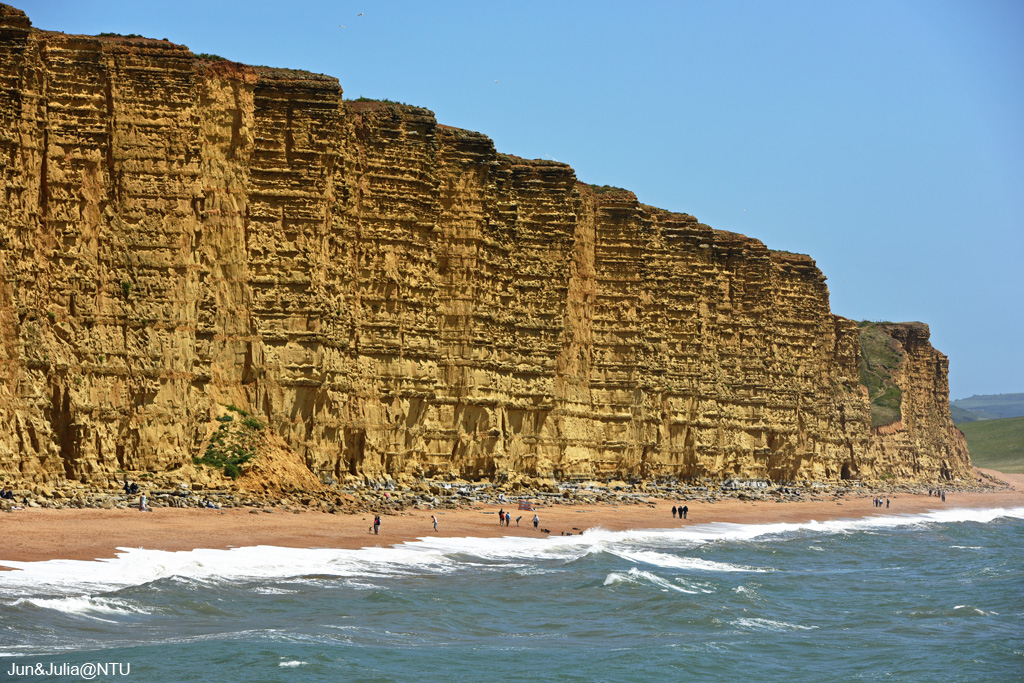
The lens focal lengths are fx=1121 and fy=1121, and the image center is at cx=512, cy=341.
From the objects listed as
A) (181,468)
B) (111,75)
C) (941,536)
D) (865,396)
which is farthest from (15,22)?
(865,396)

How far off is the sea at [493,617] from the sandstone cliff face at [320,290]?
7631 millimetres

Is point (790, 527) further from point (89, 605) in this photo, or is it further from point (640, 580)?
point (89, 605)

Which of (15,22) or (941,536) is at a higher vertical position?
(15,22)

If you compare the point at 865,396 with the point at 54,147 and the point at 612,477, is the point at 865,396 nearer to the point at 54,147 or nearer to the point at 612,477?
the point at 612,477

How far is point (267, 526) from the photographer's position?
26.5m

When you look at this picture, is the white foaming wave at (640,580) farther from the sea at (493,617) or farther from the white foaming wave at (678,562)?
the white foaming wave at (678,562)

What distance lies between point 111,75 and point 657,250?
87.5ft

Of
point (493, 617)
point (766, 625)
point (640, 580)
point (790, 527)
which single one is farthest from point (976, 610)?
point (790, 527)

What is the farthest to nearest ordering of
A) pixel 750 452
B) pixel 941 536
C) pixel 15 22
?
pixel 750 452 → pixel 941 536 → pixel 15 22

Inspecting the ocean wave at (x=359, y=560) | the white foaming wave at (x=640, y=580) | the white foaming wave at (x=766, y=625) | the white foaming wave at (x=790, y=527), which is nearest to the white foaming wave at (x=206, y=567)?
the ocean wave at (x=359, y=560)

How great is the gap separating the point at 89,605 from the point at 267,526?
29.5 ft

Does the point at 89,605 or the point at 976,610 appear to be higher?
the point at 89,605

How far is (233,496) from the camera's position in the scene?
94.7 feet

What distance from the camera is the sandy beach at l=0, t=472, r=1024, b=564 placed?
21.7m
